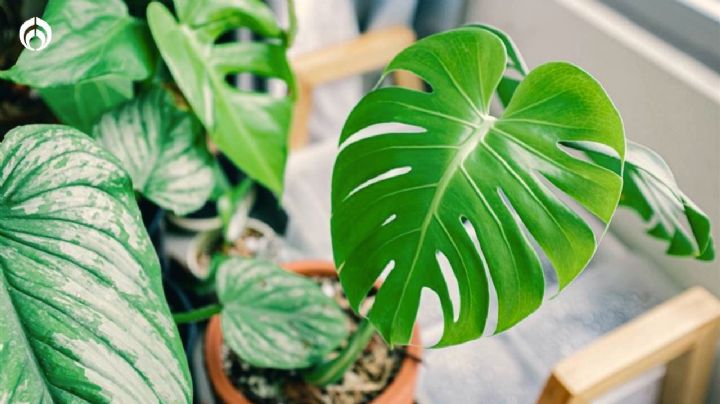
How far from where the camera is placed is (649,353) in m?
0.74

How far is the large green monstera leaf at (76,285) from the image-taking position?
1.50 ft

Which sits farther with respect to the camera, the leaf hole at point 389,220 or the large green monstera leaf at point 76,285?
the leaf hole at point 389,220

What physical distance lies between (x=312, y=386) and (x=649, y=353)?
0.40 m

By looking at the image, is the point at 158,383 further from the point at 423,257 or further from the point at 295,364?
the point at 295,364

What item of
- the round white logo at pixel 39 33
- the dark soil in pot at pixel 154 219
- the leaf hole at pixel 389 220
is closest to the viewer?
the leaf hole at pixel 389 220

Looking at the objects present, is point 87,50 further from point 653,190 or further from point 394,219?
point 653,190

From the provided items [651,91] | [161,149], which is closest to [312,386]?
[161,149]

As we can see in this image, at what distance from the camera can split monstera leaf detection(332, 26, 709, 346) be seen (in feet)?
1.74

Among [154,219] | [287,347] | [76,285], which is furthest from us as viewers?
[154,219]

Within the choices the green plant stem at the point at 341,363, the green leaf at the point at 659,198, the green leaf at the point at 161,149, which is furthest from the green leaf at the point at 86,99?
the green leaf at the point at 659,198

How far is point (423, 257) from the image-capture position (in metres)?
0.56

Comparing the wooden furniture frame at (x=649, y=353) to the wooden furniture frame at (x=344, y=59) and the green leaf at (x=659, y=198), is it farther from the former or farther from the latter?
the wooden furniture frame at (x=344, y=59)

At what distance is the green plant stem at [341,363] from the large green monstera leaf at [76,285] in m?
0.32

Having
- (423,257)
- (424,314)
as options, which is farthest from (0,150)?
(424,314)
